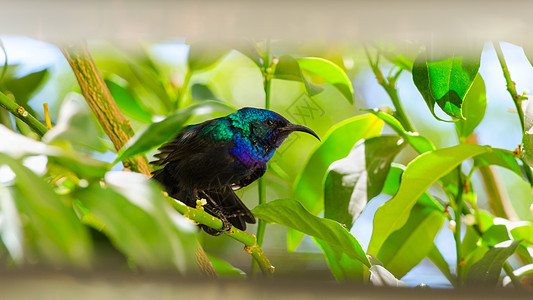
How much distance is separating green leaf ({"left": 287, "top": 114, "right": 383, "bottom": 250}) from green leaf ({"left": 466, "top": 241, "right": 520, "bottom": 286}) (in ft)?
0.51

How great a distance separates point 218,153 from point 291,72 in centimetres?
12

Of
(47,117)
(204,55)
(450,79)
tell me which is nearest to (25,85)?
(47,117)

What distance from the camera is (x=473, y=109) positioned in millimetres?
472

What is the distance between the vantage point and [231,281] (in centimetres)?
29

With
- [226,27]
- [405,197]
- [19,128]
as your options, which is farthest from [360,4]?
[19,128]

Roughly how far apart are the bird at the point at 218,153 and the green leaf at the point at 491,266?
0.66ft

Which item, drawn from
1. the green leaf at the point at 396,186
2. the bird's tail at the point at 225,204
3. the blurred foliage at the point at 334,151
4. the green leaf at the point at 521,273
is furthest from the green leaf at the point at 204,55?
the green leaf at the point at 521,273

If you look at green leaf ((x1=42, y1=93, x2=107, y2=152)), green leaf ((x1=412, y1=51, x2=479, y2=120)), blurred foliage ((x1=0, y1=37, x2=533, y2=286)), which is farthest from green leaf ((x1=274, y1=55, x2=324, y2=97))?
green leaf ((x1=42, y1=93, x2=107, y2=152))

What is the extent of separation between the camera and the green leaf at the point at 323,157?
0.48m

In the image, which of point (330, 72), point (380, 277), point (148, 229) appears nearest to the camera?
point (148, 229)

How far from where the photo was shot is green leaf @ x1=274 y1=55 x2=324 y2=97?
44cm

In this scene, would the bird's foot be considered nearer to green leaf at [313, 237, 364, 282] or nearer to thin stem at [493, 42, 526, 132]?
green leaf at [313, 237, 364, 282]

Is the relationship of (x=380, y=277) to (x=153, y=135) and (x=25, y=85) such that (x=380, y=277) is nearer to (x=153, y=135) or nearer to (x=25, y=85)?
(x=153, y=135)

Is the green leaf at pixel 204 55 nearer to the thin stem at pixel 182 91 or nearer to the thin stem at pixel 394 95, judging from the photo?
the thin stem at pixel 182 91
